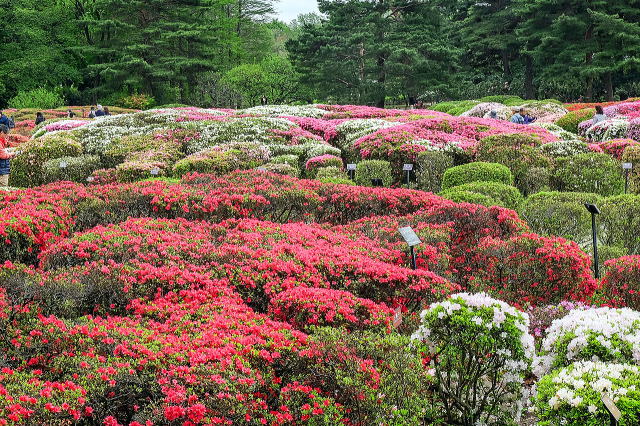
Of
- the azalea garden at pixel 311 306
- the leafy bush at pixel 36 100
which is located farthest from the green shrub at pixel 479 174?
the leafy bush at pixel 36 100

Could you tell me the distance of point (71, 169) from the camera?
13.2m

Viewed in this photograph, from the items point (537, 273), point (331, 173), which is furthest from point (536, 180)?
point (537, 273)

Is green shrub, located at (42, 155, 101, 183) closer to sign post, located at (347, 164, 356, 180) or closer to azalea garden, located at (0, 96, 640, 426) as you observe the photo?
azalea garden, located at (0, 96, 640, 426)

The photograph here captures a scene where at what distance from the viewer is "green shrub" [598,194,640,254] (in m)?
8.15

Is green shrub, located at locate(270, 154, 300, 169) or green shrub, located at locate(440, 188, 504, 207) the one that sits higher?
green shrub, located at locate(270, 154, 300, 169)

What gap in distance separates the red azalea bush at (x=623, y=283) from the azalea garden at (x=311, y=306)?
0.02 m

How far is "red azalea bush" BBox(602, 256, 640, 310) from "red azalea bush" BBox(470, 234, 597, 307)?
0.56 feet

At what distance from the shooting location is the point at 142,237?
595 centimetres

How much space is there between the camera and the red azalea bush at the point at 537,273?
5832 millimetres

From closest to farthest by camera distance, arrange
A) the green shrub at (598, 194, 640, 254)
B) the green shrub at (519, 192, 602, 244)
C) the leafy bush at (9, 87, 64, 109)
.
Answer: the green shrub at (519, 192, 602, 244), the green shrub at (598, 194, 640, 254), the leafy bush at (9, 87, 64, 109)

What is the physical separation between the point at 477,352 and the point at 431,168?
8584 millimetres

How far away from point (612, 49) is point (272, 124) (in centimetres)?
2579

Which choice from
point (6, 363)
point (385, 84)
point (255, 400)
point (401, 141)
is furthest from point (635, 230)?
point (385, 84)

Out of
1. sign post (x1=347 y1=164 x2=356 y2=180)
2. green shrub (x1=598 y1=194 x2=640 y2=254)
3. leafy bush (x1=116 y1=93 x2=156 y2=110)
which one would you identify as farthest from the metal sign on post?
leafy bush (x1=116 y1=93 x2=156 y2=110)
